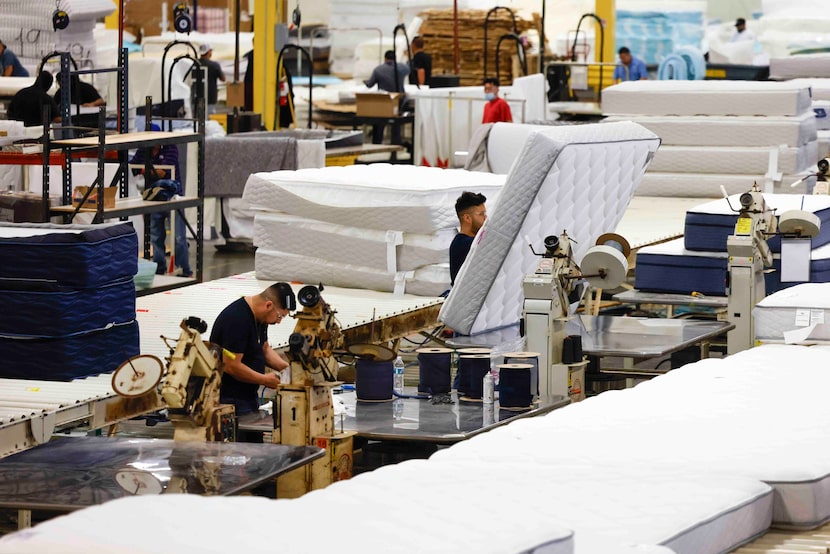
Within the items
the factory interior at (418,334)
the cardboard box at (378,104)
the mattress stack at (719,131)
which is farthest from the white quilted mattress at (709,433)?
the cardboard box at (378,104)

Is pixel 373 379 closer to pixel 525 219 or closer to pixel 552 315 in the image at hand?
pixel 552 315

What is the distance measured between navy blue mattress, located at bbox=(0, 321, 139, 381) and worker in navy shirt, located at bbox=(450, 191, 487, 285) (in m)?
2.20

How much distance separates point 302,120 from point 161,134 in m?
10.4

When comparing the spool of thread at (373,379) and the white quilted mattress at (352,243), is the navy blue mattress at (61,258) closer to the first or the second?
the spool of thread at (373,379)

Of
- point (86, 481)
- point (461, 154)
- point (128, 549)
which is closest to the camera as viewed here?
point (128, 549)

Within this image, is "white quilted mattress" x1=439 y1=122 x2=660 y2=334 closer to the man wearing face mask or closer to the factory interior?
the factory interior

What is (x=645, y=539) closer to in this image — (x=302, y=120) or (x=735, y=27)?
(x=302, y=120)

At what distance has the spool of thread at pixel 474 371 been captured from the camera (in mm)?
6227

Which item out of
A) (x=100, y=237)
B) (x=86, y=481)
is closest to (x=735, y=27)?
(x=100, y=237)

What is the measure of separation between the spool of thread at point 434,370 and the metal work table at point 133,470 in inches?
62.5

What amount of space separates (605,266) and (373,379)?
125cm

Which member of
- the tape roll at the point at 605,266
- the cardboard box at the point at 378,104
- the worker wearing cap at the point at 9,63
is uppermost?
the worker wearing cap at the point at 9,63

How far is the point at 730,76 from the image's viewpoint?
1917 cm

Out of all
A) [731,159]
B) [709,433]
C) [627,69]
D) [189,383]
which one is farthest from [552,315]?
[627,69]
